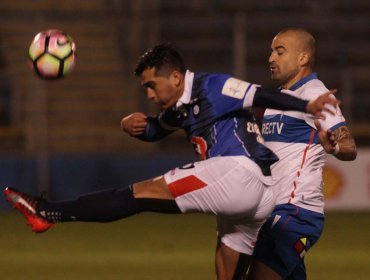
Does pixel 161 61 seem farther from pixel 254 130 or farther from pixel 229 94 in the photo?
pixel 254 130

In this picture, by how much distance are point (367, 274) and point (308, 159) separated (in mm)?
3295

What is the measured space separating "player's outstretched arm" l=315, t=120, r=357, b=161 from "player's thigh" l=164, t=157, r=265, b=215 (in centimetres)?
47

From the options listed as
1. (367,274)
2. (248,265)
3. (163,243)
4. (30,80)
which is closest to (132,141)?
(30,80)

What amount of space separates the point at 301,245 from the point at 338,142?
67 centimetres

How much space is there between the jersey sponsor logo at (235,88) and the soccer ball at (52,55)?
5.81ft

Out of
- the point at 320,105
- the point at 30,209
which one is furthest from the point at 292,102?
the point at 30,209

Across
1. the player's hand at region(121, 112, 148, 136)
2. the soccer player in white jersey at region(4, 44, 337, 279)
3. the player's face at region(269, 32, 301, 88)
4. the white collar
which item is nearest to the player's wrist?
the soccer player in white jersey at region(4, 44, 337, 279)

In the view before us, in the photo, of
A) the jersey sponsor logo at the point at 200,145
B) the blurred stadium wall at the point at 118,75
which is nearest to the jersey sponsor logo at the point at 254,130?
the jersey sponsor logo at the point at 200,145

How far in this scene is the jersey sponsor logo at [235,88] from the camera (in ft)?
18.4

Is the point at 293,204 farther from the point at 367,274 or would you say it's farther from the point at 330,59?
the point at 330,59

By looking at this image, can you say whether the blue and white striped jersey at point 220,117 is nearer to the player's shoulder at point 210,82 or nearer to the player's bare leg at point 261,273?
the player's shoulder at point 210,82

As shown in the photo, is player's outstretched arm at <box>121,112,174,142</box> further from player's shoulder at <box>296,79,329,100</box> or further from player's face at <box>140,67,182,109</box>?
player's shoulder at <box>296,79,329,100</box>

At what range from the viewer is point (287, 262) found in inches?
233

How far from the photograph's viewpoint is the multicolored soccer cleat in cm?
557
